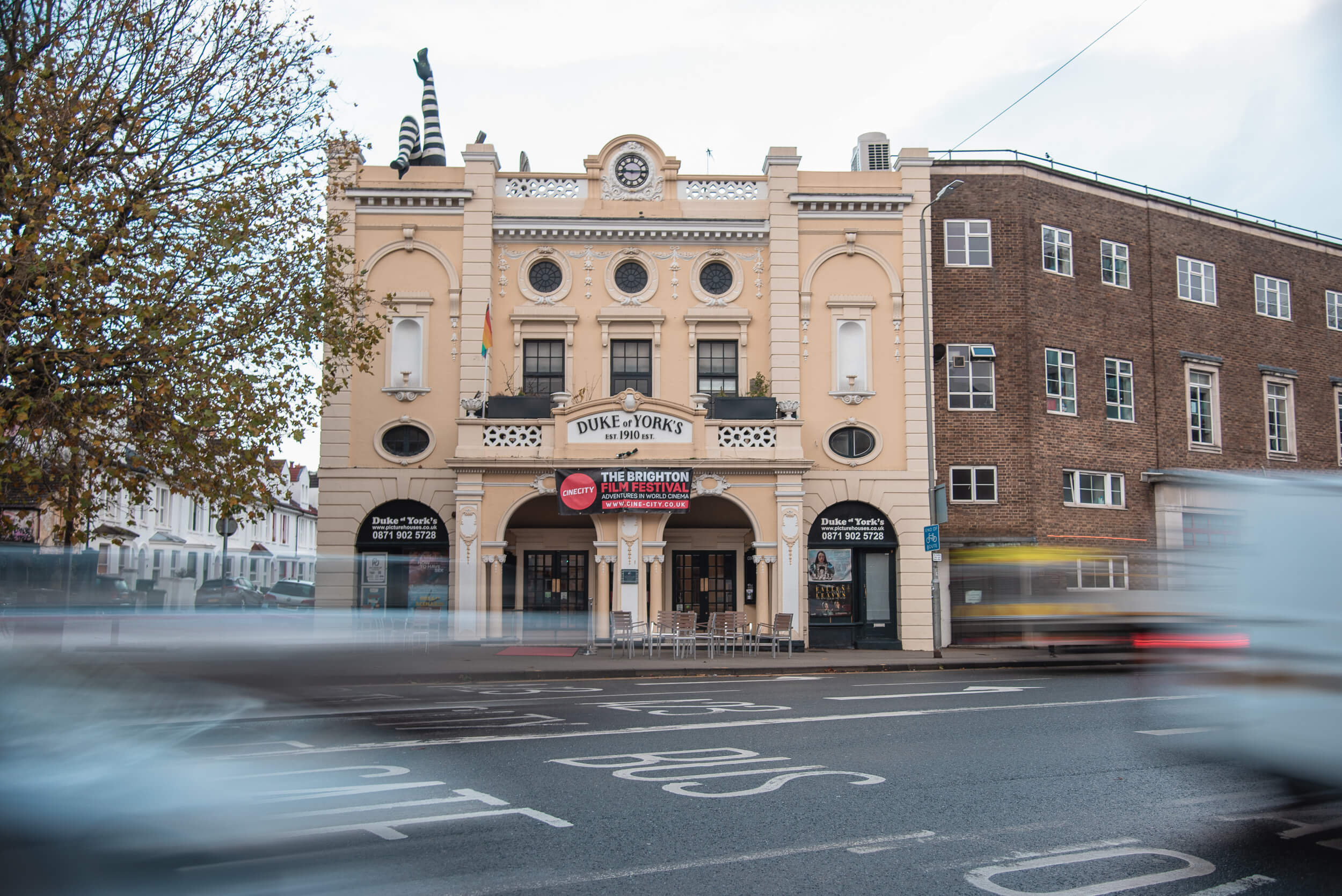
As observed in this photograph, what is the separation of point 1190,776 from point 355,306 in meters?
14.2

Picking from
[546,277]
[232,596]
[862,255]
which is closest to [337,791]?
[232,596]

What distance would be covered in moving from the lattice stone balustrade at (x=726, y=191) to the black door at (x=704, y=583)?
886 cm

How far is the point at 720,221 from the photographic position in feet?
85.6

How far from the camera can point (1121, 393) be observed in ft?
96.7

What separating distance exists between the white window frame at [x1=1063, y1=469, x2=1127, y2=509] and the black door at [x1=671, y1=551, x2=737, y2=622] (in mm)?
9008

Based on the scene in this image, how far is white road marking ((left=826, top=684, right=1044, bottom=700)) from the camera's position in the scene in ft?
44.6

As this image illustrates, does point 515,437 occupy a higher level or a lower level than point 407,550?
higher

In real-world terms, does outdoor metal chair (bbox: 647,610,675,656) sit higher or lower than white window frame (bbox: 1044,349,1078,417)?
lower

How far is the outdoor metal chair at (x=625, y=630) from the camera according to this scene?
21.9m

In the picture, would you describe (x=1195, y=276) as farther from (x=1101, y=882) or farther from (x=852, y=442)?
(x=1101, y=882)

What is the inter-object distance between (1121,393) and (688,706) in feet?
69.8

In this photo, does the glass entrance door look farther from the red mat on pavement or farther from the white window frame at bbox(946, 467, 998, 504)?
the red mat on pavement

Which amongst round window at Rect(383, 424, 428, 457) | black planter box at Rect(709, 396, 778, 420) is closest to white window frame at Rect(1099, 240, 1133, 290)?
black planter box at Rect(709, 396, 778, 420)

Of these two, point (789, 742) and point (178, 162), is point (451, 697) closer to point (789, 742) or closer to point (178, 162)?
point (789, 742)
